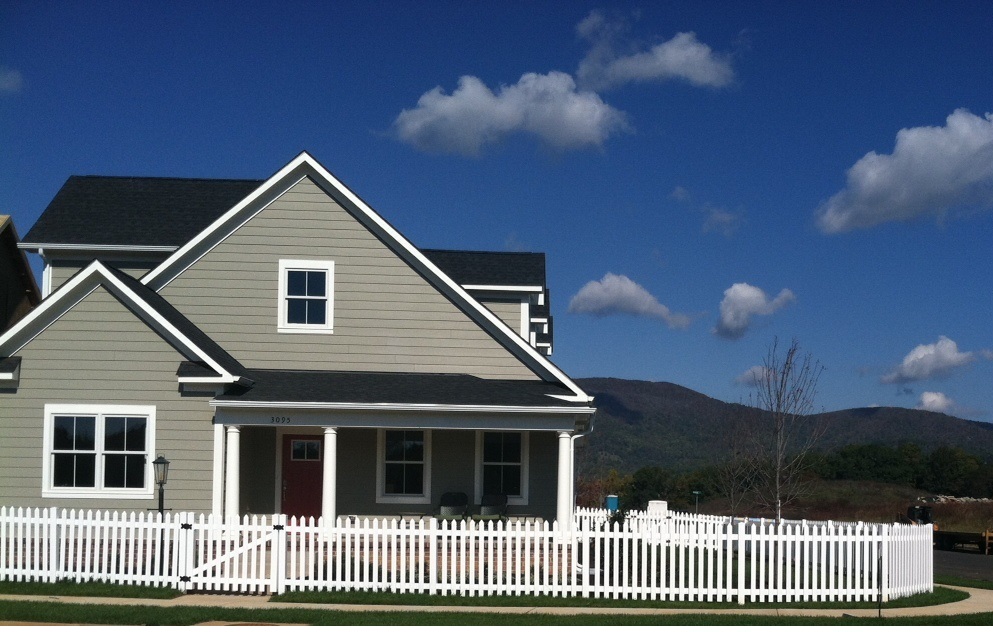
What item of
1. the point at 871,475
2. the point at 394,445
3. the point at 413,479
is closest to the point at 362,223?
the point at 394,445

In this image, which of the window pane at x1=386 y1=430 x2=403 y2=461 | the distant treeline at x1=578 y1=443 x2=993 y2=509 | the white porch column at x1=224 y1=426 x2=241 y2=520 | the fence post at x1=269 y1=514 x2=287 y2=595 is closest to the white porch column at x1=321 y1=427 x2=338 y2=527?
the white porch column at x1=224 y1=426 x2=241 y2=520

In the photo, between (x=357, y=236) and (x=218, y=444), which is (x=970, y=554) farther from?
(x=218, y=444)

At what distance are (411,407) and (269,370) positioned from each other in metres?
4.00

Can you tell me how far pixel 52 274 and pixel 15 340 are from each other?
488 cm

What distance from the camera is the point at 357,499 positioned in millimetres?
21156

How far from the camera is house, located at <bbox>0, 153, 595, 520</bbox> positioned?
62.1 feet

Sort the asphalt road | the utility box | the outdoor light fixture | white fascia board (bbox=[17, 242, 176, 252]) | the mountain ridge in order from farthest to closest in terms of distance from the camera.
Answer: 1. the mountain ridge
2. the utility box
3. the asphalt road
4. white fascia board (bbox=[17, 242, 176, 252])
5. the outdoor light fixture

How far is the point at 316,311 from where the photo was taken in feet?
71.6

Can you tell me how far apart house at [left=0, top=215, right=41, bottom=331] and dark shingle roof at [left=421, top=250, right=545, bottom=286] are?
10.1 meters

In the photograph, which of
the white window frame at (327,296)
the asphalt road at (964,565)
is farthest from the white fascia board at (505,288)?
the asphalt road at (964,565)

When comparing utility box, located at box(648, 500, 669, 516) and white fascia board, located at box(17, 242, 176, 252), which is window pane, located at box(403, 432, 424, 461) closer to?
white fascia board, located at box(17, 242, 176, 252)

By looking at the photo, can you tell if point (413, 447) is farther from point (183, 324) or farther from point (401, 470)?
point (183, 324)

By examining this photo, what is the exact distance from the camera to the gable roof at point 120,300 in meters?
18.7

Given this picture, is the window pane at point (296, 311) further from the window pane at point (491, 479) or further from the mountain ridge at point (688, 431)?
the mountain ridge at point (688, 431)
